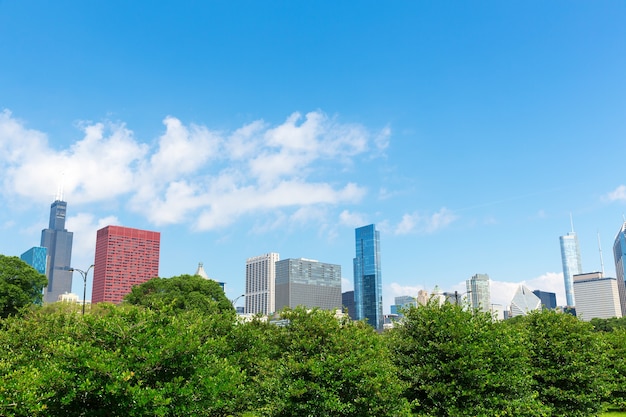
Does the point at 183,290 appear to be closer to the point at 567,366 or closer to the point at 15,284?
the point at 15,284

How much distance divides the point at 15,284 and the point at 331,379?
48.4 metres

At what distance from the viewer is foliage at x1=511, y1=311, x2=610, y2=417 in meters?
22.7

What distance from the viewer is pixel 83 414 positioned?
1291 cm

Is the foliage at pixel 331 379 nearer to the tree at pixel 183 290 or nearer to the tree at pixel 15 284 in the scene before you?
the tree at pixel 15 284

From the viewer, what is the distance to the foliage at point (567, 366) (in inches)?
895

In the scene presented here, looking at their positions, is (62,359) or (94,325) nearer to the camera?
(62,359)

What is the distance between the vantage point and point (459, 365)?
60.1 feet

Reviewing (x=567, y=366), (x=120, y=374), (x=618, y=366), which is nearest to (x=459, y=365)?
(x=567, y=366)

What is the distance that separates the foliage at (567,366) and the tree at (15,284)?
46.5 m

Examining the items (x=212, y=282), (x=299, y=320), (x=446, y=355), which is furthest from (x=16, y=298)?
(x=446, y=355)

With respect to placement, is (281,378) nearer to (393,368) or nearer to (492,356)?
(393,368)

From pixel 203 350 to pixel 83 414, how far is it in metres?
3.47

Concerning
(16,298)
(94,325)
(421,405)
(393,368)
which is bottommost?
(421,405)

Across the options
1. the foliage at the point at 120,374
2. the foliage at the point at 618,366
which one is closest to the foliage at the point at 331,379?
the foliage at the point at 120,374
